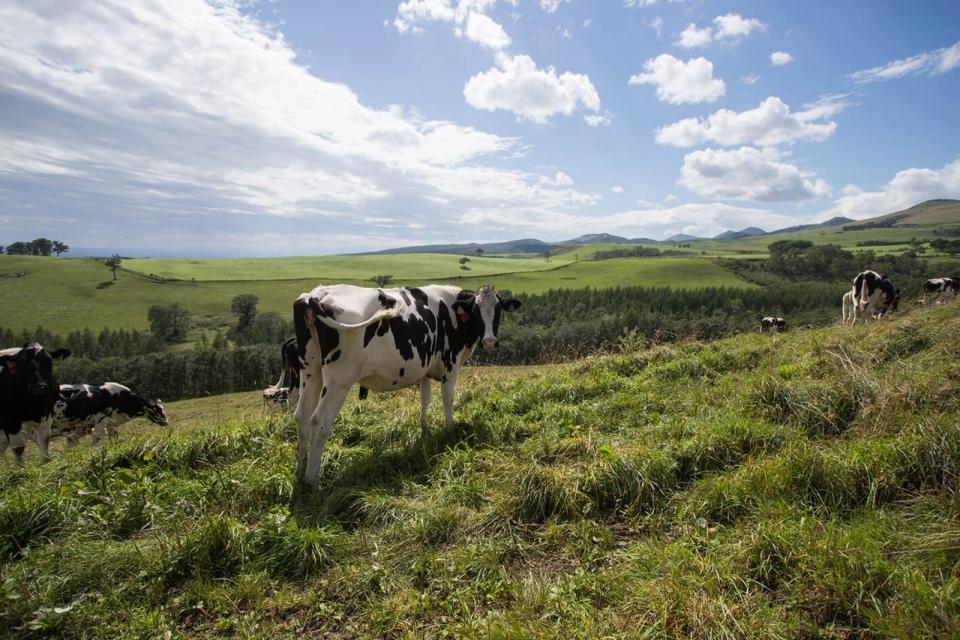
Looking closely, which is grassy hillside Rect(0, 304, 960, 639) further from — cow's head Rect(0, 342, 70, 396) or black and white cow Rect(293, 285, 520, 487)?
cow's head Rect(0, 342, 70, 396)

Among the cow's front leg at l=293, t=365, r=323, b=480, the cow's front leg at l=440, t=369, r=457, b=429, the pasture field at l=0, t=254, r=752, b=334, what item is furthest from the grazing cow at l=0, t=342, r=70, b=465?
the pasture field at l=0, t=254, r=752, b=334

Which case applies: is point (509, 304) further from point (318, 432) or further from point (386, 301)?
point (318, 432)

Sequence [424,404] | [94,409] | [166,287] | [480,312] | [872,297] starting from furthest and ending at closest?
[166,287] → [94,409] → [872,297] → [480,312] → [424,404]

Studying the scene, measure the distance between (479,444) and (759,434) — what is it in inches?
139

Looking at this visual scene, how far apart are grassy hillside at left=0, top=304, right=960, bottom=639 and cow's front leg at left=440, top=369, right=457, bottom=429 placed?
0.76m

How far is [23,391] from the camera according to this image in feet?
33.1

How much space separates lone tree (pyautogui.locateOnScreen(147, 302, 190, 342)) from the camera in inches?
3406

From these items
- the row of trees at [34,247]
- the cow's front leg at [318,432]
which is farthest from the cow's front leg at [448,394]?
the row of trees at [34,247]

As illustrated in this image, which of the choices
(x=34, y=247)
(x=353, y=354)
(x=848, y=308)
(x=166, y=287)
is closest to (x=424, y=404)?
(x=353, y=354)

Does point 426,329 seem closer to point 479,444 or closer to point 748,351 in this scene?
point 479,444

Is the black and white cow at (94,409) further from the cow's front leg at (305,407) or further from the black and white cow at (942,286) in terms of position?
the black and white cow at (942,286)

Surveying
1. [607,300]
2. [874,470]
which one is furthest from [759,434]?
[607,300]

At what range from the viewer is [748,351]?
9055 millimetres

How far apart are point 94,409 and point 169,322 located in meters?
87.8
